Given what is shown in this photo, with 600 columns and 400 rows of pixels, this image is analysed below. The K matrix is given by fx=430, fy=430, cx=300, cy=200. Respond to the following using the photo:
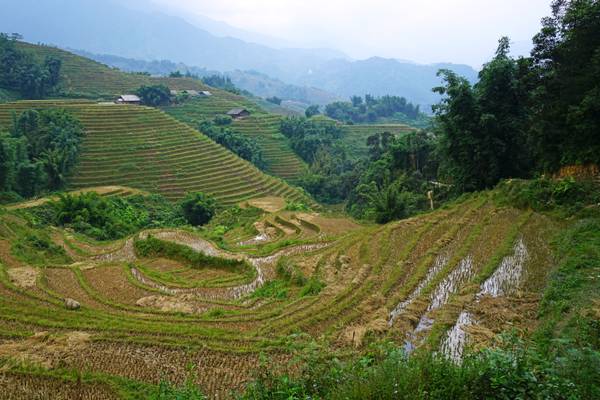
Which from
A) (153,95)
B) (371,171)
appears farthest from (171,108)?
(371,171)

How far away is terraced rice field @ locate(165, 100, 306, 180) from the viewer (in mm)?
54531

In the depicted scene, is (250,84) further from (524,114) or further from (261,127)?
(524,114)

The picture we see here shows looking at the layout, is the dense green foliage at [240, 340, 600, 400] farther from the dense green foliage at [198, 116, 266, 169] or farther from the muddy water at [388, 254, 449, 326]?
the dense green foliage at [198, 116, 266, 169]

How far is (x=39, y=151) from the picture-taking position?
115ft

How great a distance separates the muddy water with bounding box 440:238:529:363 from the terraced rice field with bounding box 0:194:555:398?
0.04m

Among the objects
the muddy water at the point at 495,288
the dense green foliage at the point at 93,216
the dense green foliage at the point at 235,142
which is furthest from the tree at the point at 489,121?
the dense green foliage at the point at 235,142

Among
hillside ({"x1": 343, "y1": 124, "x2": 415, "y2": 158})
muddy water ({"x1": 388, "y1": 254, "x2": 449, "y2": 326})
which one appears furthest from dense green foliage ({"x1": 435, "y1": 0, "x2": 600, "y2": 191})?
hillside ({"x1": 343, "y1": 124, "x2": 415, "y2": 158})

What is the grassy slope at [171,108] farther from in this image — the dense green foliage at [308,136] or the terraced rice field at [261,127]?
the dense green foliage at [308,136]

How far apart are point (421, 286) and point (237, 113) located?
179 ft

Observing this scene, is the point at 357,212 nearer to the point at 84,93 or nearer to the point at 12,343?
the point at 12,343

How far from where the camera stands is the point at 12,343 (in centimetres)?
750

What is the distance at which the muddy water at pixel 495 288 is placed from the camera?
6988 millimetres

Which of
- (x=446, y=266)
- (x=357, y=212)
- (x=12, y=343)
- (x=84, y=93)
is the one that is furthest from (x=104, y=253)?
(x=84, y=93)

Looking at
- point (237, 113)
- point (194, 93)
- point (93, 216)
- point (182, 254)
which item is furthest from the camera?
point (194, 93)
